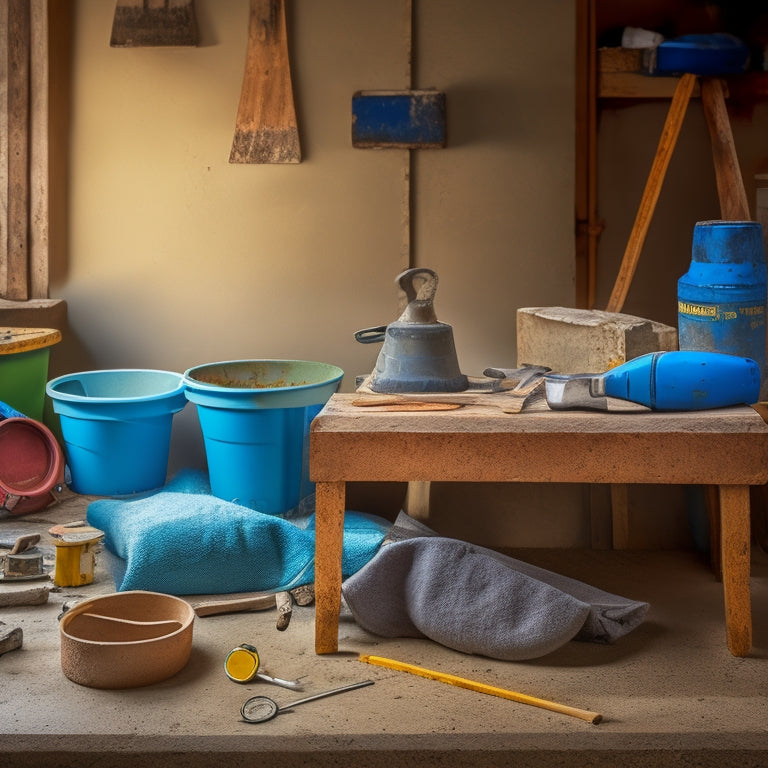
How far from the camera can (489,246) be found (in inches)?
161

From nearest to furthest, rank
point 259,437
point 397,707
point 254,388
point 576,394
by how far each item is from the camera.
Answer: point 397,707, point 576,394, point 259,437, point 254,388

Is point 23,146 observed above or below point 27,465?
above

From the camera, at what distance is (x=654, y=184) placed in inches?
150

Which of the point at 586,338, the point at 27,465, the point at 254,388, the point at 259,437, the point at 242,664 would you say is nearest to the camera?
the point at 242,664

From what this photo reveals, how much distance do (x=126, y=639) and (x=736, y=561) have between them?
1710 millimetres

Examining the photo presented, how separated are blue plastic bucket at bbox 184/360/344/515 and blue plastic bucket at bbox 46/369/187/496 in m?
0.22

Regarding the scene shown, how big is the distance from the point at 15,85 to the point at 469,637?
2960 millimetres

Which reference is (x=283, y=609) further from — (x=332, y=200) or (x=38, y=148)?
(x=38, y=148)

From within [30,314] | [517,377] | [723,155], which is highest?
[723,155]

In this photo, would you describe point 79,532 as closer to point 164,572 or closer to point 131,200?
point 164,572

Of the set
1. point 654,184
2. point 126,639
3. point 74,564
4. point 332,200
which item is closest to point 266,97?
point 332,200

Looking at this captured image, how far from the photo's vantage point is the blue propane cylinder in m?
3.23

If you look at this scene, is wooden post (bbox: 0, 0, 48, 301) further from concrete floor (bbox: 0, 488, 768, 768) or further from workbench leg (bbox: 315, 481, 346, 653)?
workbench leg (bbox: 315, 481, 346, 653)


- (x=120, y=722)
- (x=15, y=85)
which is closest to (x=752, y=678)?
(x=120, y=722)
